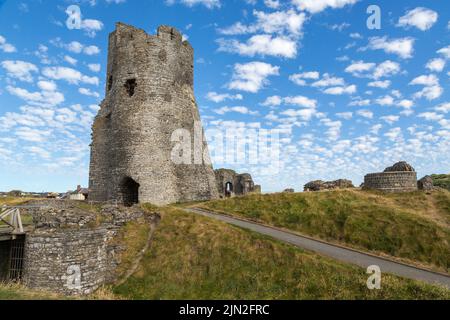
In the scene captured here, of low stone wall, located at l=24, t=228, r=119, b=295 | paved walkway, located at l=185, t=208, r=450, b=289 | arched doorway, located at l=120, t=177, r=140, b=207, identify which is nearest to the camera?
paved walkway, located at l=185, t=208, r=450, b=289

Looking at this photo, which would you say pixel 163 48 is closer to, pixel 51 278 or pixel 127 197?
pixel 127 197

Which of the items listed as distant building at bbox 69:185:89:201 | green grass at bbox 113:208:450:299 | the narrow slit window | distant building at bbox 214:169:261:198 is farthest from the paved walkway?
distant building at bbox 69:185:89:201

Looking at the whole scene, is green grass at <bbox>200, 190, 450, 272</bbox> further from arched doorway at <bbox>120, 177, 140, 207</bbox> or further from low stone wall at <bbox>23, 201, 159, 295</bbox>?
low stone wall at <bbox>23, 201, 159, 295</bbox>

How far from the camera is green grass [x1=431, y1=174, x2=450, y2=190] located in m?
48.2

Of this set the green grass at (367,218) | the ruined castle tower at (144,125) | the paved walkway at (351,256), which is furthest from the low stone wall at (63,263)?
the ruined castle tower at (144,125)

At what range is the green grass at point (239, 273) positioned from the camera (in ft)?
40.1

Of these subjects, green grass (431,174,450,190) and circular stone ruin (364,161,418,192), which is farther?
green grass (431,174,450,190)

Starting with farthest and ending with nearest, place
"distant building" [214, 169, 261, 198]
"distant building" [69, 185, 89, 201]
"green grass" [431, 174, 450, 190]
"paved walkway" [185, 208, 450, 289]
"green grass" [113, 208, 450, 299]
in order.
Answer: "green grass" [431, 174, 450, 190] < "distant building" [69, 185, 89, 201] < "distant building" [214, 169, 261, 198] < "paved walkway" [185, 208, 450, 289] < "green grass" [113, 208, 450, 299]

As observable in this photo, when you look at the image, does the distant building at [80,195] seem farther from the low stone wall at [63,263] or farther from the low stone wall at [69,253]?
the low stone wall at [63,263]

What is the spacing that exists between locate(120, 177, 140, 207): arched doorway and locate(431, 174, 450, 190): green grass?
148 ft

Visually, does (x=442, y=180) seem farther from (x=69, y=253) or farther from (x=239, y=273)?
(x=69, y=253)

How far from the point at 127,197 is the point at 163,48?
14278 millimetres

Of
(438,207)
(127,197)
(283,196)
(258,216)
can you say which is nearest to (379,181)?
(438,207)

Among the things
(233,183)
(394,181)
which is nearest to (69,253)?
(394,181)
